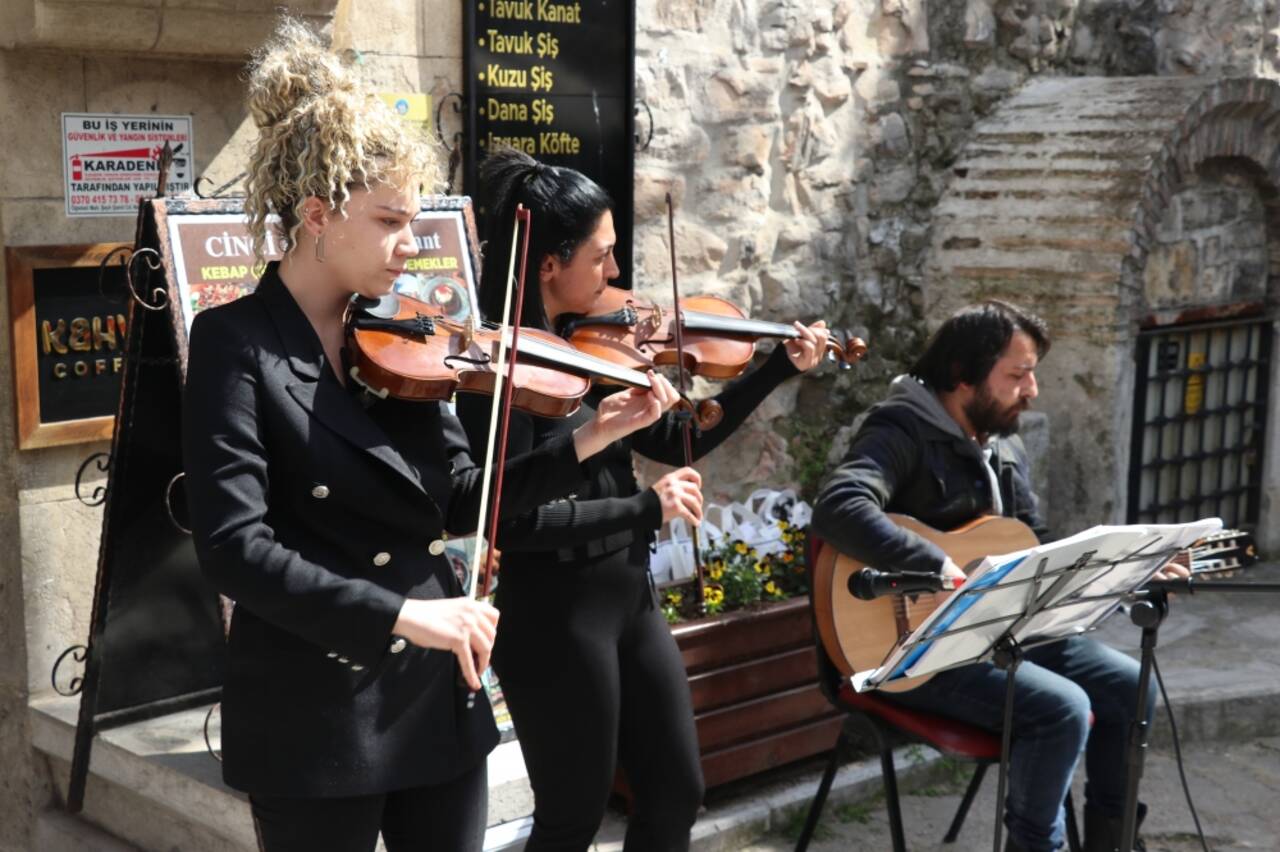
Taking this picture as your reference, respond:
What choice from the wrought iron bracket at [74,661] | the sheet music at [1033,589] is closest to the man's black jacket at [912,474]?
the sheet music at [1033,589]

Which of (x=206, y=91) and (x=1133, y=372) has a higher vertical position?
(x=206, y=91)

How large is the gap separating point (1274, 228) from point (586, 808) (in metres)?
4.64

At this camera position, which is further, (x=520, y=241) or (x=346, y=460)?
(x=520, y=241)

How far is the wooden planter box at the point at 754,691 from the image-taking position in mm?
3818

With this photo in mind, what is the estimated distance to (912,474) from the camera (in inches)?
136

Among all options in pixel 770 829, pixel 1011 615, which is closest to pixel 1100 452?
pixel 770 829

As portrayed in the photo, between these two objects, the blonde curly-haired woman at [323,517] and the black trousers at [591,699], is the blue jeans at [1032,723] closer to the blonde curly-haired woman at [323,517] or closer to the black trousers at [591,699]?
the black trousers at [591,699]

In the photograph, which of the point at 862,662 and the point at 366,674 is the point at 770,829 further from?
the point at 366,674

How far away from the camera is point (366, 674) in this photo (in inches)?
79.3

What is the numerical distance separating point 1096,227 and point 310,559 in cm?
392

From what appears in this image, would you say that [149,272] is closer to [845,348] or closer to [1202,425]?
[845,348]

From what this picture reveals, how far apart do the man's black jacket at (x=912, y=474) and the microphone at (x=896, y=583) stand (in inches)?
27.6

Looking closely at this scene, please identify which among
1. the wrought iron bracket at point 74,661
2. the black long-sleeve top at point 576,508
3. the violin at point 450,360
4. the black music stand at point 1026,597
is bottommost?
the wrought iron bracket at point 74,661

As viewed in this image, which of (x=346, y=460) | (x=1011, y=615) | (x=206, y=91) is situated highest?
(x=206, y=91)
